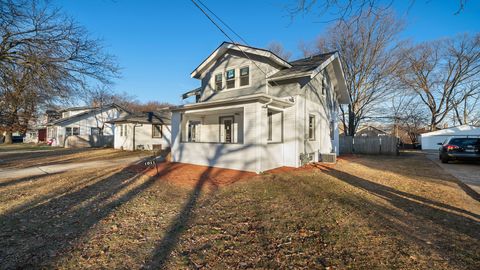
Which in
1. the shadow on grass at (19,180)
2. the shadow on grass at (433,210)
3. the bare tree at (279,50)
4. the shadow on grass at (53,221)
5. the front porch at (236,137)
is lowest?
the shadow on grass at (53,221)

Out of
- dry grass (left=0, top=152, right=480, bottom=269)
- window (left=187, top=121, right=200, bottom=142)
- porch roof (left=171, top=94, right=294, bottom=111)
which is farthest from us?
window (left=187, top=121, right=200, bottom=142)

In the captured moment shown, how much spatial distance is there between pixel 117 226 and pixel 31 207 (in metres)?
2.69

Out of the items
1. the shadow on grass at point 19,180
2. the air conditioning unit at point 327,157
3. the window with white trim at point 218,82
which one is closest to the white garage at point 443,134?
the air conditioning unit at point 327,157

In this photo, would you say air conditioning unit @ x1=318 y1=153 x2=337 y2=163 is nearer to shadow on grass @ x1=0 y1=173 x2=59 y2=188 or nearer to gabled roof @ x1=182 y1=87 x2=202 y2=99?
gabled roof @ x1=182 y1=87 x2=202 y2=99

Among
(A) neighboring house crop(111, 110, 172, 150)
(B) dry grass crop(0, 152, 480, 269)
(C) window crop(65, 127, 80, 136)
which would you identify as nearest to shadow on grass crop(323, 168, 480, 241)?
(B) dry grass crop(0, 152, 480, 269)

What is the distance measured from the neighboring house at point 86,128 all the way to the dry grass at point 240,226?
22.7 meters

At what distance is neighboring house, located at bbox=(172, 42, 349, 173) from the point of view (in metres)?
9.08

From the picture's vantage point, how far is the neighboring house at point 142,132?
20.6 m

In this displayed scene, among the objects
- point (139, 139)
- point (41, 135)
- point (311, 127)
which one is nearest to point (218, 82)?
point (311, 127)

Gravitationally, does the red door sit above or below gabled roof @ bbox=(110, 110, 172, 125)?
below

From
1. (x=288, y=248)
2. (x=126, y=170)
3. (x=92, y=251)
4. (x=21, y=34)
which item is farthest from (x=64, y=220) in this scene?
(x=21, y=34)

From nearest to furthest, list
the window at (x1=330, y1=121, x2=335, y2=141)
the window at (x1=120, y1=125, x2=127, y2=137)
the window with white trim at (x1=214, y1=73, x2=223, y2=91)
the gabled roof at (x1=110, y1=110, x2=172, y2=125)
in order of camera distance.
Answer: the window with white trim at (x1=214, y1=73, x2=223, y2=91)
the window at (x1=330, y1=121, x2=335, y2=141)
the gabled roof at (x1=110, y1=110, x2=172, y2=125)
the window at (x1=120, y1=125, x2=127, y2=137)

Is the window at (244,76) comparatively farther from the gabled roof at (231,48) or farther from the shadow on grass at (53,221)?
the shadow on grass at (53,221)

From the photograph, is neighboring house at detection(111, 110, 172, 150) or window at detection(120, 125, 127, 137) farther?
window at detection(120, 125, 127, 137)
